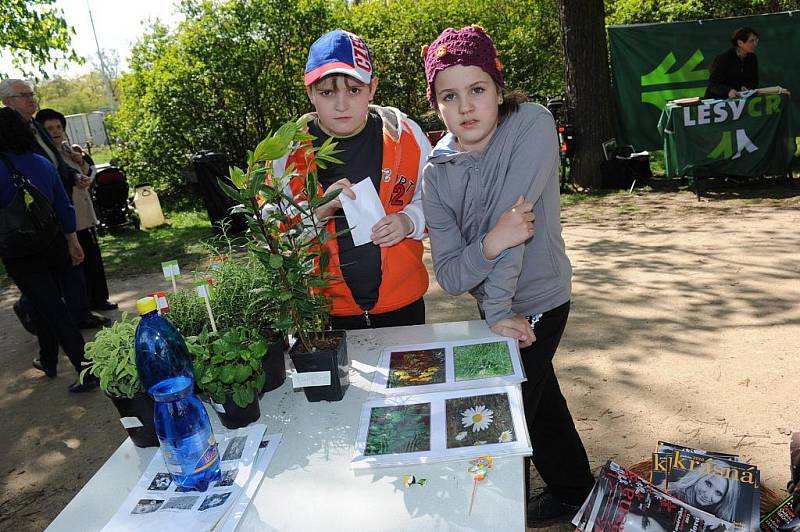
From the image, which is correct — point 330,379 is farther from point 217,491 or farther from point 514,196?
point 514,196

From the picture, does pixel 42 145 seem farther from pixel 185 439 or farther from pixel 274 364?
pixel 185 439

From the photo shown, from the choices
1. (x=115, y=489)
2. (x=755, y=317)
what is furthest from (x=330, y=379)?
(x=755, y=317)

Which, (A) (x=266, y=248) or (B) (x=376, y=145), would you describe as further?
(B) (x=376, y=145)

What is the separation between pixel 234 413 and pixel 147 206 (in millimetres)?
8599

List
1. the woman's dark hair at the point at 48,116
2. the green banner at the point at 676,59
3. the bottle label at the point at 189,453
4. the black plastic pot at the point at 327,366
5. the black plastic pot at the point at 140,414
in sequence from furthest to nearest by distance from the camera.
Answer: the green banner at the point at 676,59, the woman's dark hair at the point at 48,116, the black plastic pot at the point at 327,366, the black plastic pot at the point at 140,414, the bottle label at the point at 189,453

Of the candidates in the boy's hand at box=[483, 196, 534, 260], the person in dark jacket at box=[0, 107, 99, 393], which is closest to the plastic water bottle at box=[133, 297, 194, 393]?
the boy's hand at box=[483, 196, 534, 260]

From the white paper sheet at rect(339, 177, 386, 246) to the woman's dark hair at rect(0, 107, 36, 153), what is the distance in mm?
2726

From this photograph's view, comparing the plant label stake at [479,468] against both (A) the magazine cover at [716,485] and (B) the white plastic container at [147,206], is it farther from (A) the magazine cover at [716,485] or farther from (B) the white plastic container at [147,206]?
(B) the white plastic container at [147,206]

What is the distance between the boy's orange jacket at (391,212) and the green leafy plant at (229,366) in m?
0.52

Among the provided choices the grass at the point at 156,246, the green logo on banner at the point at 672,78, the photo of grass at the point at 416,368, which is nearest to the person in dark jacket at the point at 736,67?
the green logo on banner at the point at 672,78

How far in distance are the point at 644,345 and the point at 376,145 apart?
2.31 metres

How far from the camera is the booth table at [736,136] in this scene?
6879 mm

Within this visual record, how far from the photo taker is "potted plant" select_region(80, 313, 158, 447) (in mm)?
1577

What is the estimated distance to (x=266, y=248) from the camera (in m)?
1.66
